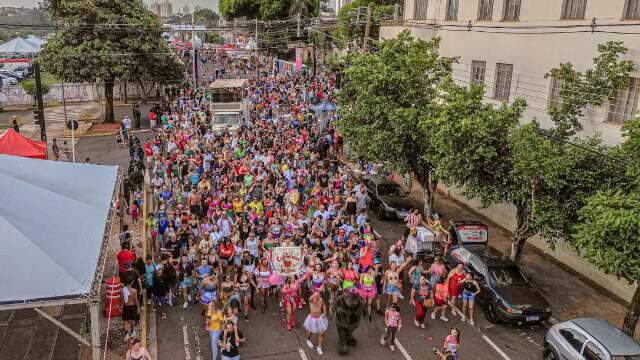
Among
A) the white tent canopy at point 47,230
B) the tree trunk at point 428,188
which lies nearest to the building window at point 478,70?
the tree trunk at point 428,188

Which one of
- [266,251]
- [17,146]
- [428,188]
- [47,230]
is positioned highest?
[47,230]

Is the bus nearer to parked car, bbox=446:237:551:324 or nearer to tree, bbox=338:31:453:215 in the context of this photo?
tree, bbox=338:31:453:215

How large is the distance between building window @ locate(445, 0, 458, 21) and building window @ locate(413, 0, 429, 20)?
223 centimetres

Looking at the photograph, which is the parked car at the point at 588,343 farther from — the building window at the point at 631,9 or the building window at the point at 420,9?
the building window at the point at 420,9

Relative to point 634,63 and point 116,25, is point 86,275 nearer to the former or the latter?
point 634,63

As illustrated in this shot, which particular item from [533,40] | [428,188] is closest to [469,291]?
[428,188]

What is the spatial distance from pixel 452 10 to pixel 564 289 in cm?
1416

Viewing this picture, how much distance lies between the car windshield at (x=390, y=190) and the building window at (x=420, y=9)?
10228 mm

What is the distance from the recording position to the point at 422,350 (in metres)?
12.3

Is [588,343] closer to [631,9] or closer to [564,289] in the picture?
[564,289]

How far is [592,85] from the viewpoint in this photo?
50.4 feet

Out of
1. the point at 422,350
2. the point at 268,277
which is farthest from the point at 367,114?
the point at 422,350

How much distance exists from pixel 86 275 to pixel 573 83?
13891 millimetres

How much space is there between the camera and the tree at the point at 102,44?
3588 cm
